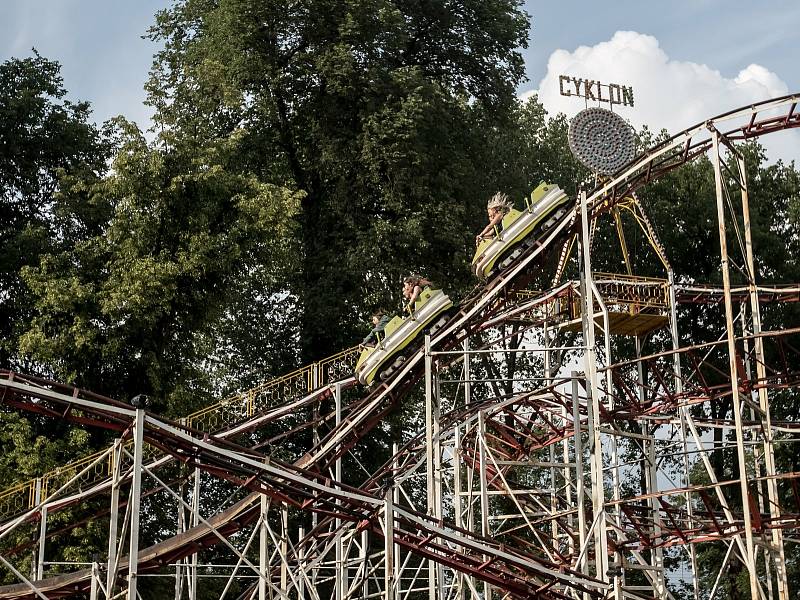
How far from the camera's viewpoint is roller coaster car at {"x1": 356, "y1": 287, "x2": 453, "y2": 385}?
2238cm

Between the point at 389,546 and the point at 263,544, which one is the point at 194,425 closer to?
the point at 263,544

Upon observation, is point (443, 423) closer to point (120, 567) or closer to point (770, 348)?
point (120, 567)

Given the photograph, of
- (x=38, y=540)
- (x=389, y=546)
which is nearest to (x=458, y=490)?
(x=389, y=546)

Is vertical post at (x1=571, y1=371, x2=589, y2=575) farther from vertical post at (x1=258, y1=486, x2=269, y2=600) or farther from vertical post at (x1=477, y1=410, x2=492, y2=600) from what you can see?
vertical post at (x1=258, y1=486, x2=269, y2=600)

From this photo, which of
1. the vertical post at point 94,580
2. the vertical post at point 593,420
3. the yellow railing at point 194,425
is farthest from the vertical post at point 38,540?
the vertical post at point 593,420

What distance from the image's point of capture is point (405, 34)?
35.7 m

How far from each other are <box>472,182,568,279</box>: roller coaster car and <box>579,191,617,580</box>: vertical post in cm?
80

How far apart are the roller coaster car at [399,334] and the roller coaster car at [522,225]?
3.56 feet

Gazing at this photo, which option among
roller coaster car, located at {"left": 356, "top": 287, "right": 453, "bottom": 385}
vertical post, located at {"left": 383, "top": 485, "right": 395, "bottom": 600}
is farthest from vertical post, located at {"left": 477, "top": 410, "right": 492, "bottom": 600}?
vertical post, located at {"left": 383, "top": 485, "right": 395, "bottom": 600}

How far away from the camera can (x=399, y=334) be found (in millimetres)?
22766

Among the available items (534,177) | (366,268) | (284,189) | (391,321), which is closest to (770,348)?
(534,177)

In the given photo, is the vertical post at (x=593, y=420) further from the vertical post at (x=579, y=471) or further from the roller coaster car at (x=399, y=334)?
the roller coaster car at (x=399, y=334)

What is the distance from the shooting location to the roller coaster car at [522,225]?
21.6 meters

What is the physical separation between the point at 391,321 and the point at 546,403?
13.3 feet
